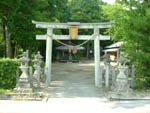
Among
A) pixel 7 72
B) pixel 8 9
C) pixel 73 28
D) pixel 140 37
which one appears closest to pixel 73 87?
pixel 73 28

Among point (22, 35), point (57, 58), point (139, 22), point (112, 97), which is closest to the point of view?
point (112, 97)

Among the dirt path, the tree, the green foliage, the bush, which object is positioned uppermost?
the tree

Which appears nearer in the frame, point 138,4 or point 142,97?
point 142,97

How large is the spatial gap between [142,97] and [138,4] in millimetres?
5484

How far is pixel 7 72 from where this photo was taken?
857 centimetres

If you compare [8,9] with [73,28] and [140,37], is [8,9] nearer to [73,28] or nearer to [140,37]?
[73,28]

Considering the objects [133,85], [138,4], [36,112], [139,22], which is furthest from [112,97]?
[138,4]

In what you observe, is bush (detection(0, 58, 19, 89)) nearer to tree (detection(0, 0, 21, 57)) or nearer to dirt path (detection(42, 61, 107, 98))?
dirt path (detection(42, 61, 107, 98))

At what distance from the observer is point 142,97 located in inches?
287

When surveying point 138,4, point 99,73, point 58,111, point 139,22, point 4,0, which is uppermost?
point 4,0

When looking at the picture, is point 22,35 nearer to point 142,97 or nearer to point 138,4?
point 138,4

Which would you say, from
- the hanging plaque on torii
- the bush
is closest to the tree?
the hanging plaque on torii

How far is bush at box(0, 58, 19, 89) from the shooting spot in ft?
27.8

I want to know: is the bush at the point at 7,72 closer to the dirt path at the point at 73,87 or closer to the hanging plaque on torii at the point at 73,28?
the dirt path at the point at 73,87
